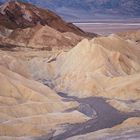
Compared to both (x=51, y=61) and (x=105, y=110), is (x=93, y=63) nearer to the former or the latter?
(x=51, y=61)

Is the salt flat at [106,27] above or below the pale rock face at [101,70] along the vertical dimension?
above

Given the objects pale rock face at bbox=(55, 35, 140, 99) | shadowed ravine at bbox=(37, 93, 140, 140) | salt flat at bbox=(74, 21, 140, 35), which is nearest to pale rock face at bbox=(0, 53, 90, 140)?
shadowed ravine at bbox=(37, 93, 140, 140)

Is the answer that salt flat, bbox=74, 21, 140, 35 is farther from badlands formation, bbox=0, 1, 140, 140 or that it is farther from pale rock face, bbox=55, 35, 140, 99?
pale rock face, bbox=55, 35, 140, 99

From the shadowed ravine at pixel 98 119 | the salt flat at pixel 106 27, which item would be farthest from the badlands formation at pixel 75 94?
the salt flat at pixel 106 27

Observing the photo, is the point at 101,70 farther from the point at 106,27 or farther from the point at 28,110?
the point at 106,27

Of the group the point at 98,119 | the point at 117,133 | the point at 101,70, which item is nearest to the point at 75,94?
the point at 101,70

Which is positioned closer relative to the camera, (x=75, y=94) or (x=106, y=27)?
(x=75, y=94)

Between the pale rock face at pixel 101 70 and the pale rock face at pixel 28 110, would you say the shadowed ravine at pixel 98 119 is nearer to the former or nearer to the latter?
the pale rock face at pixel 28 110
